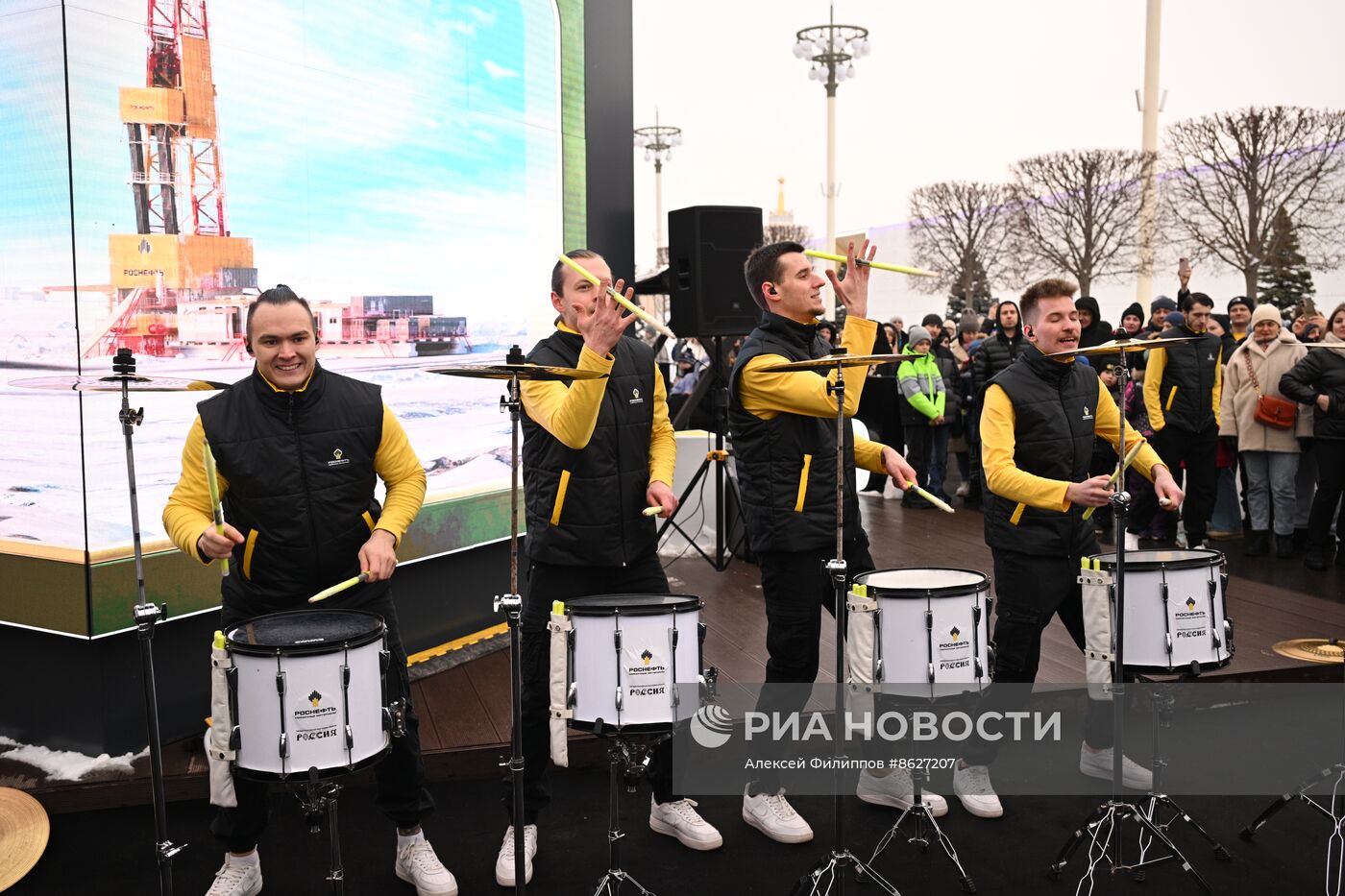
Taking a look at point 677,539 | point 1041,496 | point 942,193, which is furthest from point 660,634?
point 942,193

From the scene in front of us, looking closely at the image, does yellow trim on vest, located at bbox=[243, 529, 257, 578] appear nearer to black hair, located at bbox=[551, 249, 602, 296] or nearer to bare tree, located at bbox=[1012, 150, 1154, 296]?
black hair, located at bbox=[551, 249, 602, 296]

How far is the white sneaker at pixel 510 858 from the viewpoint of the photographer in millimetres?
3447

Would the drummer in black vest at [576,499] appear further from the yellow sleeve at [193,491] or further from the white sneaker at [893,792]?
the white sneaker at [893,792]

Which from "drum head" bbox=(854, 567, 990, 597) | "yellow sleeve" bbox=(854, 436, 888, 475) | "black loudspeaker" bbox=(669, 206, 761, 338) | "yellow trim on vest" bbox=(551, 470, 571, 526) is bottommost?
"drum head" bbox=(854, 567, 990, 597)

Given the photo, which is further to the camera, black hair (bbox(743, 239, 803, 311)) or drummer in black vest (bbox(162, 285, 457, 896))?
black hair (bbox(743, 239, 803, 311))

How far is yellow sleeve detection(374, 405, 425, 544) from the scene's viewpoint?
10.9 feet

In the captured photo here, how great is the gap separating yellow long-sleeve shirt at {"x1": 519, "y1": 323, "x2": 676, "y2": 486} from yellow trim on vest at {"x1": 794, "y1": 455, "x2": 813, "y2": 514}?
1.42 feet

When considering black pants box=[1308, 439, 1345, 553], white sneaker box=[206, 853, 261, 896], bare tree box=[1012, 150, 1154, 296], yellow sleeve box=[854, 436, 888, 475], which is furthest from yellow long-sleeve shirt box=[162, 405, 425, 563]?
bare tree box=[1012, 150, 1154, 296]

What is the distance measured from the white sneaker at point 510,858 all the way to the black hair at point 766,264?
1.90 meters

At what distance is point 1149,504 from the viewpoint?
8.52m

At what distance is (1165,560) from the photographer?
345cm

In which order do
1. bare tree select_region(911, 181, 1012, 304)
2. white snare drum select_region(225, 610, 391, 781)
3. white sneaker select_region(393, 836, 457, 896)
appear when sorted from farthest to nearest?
bare tree select_region(911, 181, 1012, 304)
white sneaker select_region(393, 836, 457, 896)
white snare drum select_region(225, 610, 391, 781)

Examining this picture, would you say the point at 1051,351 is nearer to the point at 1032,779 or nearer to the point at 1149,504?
the point at 1032,779

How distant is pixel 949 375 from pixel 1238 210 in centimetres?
1049
